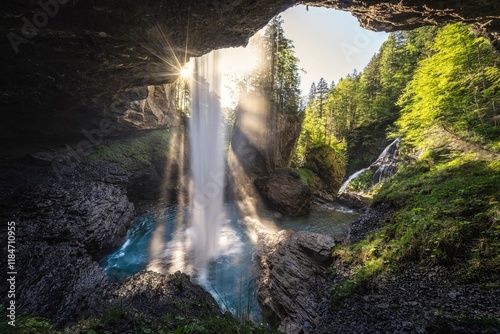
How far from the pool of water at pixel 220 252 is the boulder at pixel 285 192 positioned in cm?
104

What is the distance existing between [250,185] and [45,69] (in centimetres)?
1671

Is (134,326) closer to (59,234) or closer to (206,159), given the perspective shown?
(59,234)

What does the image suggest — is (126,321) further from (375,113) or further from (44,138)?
(375,113)

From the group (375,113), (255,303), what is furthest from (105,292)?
(375,113)

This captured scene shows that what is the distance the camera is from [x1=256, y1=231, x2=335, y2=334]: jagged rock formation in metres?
6.64

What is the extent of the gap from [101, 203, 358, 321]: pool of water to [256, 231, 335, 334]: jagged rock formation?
2.44 feet

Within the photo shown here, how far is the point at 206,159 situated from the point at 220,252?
14.9 m

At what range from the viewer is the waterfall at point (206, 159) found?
14.7 meters

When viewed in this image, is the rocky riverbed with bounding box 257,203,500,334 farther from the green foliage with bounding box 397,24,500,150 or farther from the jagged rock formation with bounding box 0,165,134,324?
the jagged rock formation with bounding box 0,165,134,324

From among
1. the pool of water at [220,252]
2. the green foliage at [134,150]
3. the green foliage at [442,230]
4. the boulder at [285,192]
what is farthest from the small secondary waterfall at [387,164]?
the green foliage at [134,150]

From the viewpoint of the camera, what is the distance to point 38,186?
36.1 feet

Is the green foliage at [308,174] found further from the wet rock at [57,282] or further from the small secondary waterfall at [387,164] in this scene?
the wet rock at [57,282]

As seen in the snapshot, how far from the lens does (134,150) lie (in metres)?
19.1

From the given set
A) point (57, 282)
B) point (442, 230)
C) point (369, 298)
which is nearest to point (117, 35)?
point (57, 282)
